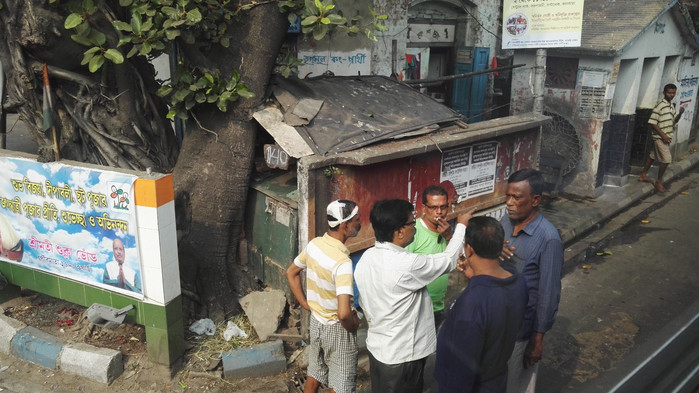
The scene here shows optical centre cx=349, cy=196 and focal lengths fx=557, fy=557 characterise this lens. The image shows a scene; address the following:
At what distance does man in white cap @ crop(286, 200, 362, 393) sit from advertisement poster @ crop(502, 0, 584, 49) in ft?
15.4

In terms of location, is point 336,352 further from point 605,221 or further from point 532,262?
point 605,221

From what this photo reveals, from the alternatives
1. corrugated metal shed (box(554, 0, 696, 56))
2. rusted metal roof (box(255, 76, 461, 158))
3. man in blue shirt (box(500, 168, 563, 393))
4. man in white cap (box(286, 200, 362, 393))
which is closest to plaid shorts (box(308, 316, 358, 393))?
man in white cap (box(286, 200, 362, 393))

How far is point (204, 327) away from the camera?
5.02m

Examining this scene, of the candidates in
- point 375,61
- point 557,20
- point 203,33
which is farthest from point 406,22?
point 203,33

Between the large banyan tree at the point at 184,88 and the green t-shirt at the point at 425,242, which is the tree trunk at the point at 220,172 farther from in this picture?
the green t-shirt at the point at 425,242

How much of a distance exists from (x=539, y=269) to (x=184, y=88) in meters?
3.24

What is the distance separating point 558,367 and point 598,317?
122 cm

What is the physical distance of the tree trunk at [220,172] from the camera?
16.4 ft

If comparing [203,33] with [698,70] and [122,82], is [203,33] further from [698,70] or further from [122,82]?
[698,70]

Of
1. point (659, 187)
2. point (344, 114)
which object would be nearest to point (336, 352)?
point (344, 114)

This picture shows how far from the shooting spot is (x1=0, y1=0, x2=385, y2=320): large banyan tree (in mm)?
4590

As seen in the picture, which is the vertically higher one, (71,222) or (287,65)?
(287,65)

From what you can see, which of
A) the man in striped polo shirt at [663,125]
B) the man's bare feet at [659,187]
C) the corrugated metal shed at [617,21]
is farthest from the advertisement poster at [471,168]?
the man's bare feet at [659,187]

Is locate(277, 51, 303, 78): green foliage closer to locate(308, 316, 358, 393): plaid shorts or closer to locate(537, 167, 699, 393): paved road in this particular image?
locate(308, 316, 358, 393): plaid shorts
